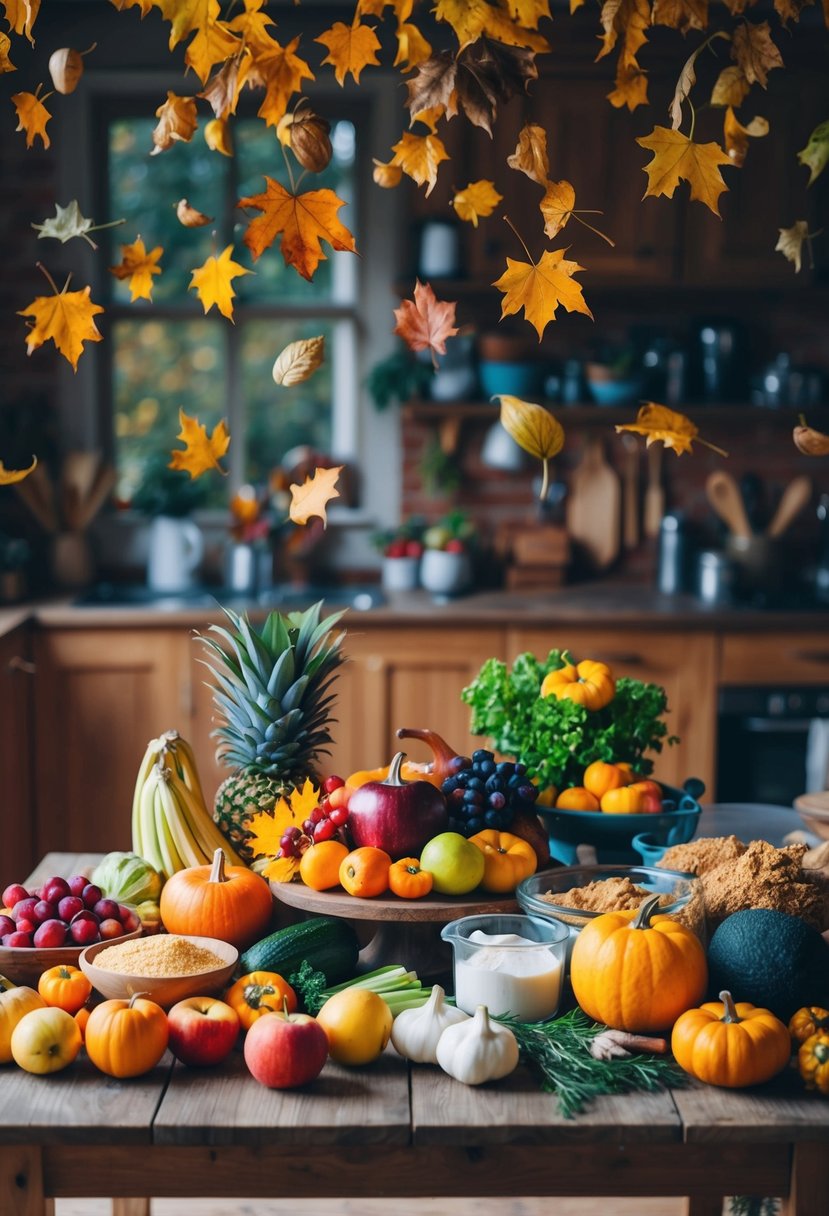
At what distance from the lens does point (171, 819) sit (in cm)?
186

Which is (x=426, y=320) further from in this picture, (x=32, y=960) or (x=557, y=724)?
(x=32, y=960)

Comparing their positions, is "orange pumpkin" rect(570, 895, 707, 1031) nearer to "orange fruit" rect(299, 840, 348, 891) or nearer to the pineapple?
"orange fruit" rect(299, 840, 348, 891)

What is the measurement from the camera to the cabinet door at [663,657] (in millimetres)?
3855

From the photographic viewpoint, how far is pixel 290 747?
1.92 m

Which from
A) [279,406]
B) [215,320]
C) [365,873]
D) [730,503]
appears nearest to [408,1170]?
[365,873]

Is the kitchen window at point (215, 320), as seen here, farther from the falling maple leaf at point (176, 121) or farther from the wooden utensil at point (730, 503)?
the falling maple leaf at point (176, 121)

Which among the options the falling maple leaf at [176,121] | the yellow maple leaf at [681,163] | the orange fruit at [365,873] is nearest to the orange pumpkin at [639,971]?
the orange fruit at [365,873]

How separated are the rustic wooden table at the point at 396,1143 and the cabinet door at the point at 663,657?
2.53 metres

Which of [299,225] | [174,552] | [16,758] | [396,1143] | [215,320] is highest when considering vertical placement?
[215,320]

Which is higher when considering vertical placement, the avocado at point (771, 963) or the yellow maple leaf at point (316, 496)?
the yellow maple leaf at point (316, 496)

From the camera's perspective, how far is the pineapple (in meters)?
Result: 1.91

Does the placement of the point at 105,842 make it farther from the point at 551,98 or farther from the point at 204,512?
the point at 551,98

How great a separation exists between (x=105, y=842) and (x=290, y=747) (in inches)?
86.5

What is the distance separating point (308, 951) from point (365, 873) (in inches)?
4.6
